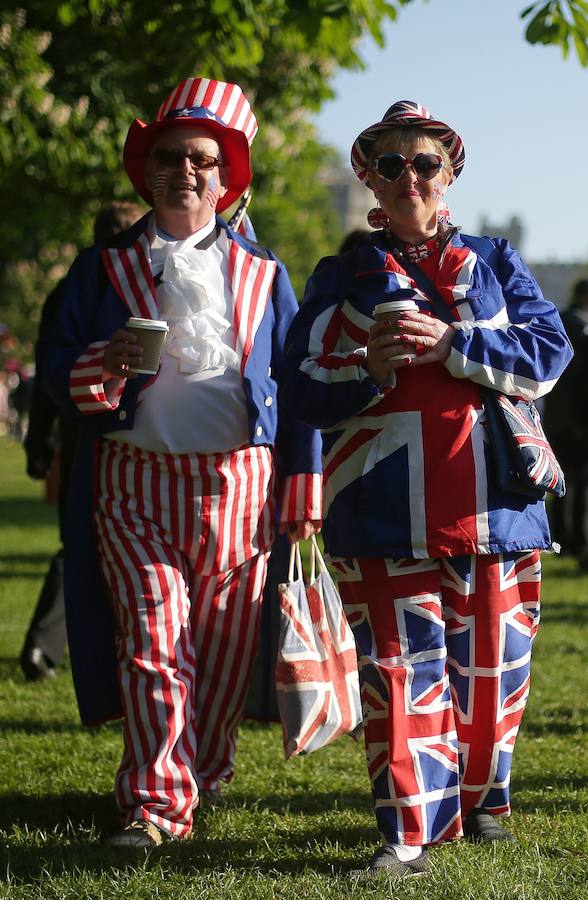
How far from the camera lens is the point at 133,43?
11469mm

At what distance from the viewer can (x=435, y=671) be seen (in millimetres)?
3705

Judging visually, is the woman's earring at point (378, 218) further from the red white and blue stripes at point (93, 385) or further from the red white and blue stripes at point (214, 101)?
the red white and blue stripes at point (93, 385)

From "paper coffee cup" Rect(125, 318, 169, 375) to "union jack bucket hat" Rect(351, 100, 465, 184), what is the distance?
739 millimetres

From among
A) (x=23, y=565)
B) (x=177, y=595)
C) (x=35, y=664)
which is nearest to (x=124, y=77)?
(x=23, y=565)

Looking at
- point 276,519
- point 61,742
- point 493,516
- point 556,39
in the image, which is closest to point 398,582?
point 493,516

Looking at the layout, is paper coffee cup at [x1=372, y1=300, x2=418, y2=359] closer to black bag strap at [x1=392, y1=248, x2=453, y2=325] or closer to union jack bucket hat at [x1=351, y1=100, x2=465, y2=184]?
black bag strap at [x1=392, y1=248, x2=453, y2=325]

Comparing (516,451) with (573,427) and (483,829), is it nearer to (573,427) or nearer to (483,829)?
(483,829)

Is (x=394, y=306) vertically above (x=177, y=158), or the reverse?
(x=177, y=158)

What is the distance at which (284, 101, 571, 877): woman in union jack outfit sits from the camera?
3.63 m

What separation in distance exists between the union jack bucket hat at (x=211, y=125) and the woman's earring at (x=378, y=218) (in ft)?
2.32

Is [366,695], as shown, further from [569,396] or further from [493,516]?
[569,396]

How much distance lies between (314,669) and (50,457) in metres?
2.70

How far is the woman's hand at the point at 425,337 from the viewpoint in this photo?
351 cm

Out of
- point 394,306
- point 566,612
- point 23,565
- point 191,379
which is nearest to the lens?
point 394,306
